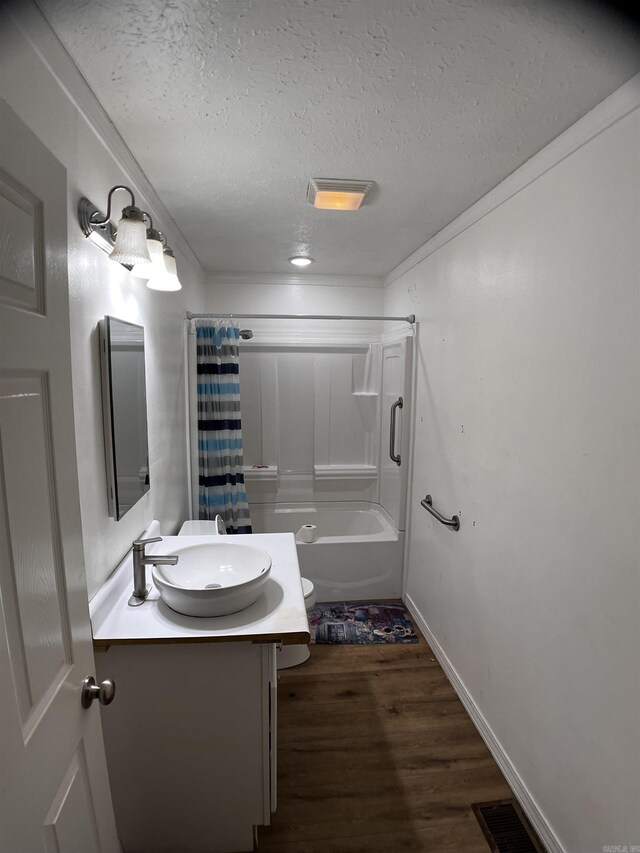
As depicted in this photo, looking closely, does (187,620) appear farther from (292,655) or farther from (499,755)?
(499,755)

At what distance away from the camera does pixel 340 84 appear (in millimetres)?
1103

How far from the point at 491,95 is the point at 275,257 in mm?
1887

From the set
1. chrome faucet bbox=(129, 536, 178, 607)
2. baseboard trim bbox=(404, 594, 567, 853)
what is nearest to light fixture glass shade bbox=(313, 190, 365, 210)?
chrome faucet bbox=(129, 536, 178, 607)

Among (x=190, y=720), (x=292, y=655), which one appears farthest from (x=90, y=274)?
(x=292, y=655)

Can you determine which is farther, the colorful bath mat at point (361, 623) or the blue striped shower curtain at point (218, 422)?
the blue striped shower curtain at point (218, 422)

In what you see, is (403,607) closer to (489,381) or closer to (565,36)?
(489,381)

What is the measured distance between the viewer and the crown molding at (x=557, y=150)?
1.08 m

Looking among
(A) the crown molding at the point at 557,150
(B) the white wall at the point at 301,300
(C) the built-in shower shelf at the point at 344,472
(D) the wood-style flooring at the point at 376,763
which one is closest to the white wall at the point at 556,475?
(A) the crown molding at the point at 557,150

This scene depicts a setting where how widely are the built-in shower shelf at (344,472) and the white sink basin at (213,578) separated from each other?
6.37 feet

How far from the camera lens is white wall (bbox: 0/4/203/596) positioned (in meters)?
0.91

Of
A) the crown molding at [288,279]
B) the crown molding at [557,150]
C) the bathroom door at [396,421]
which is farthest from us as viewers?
the crown molding at [288,279]

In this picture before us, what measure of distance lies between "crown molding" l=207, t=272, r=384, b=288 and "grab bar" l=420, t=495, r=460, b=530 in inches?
75.3

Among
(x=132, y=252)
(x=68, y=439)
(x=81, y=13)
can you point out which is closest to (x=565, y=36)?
(x=81, y=13)

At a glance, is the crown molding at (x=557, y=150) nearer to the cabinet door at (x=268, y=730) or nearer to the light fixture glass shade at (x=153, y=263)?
the light fixture glass shade at (x=153, y=263)
